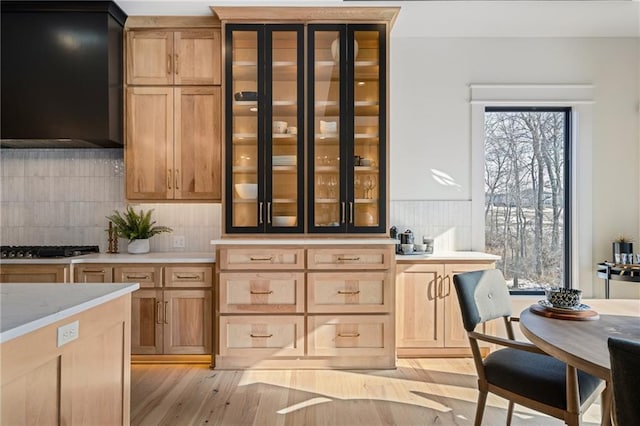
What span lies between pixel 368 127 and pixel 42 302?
8.14ft

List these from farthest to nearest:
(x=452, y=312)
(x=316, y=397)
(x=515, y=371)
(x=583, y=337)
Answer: (x=452, y=312), (x=316, y=397), (x=515, y=371), (x=583, y=337)

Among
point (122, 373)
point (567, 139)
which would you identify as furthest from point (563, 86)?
point (122, 373)

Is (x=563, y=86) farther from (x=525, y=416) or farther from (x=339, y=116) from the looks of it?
(x=525, y=416)

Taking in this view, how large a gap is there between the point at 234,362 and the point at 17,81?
2783mm

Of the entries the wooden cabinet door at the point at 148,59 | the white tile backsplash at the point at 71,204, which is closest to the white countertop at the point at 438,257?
the white tile backsplash at the point at 71,204

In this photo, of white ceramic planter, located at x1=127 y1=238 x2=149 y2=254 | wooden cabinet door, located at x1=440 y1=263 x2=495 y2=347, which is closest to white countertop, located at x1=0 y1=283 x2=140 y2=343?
white ceramic planter, located at x1=127 y1=238 x2=149 y2=254

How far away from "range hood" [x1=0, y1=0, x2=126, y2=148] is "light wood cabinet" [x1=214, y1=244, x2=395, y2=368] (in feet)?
5.05

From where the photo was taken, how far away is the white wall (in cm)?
379

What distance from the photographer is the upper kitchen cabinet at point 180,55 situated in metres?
3.28

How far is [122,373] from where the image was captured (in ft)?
5.66

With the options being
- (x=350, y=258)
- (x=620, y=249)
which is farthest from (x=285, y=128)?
(x=620, y=249)

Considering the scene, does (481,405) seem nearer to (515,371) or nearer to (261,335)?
(515,371)

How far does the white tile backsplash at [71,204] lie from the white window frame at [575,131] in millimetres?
2453

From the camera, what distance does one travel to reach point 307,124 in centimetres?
317
